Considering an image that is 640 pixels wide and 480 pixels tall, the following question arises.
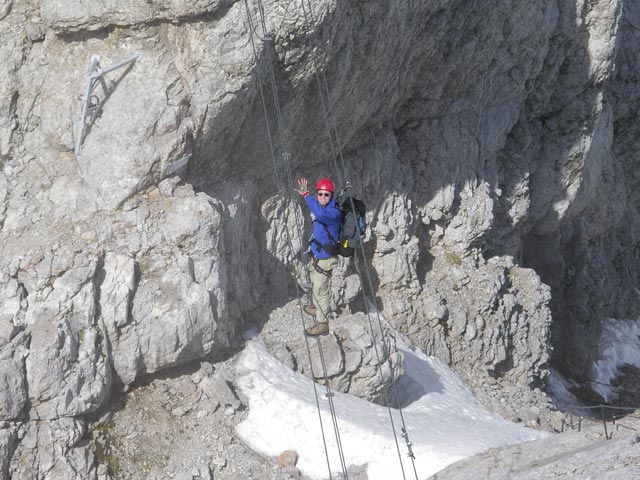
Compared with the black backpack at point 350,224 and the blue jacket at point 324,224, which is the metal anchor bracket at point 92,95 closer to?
the blue jacket at point 324,224

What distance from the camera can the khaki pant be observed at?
53.3ft

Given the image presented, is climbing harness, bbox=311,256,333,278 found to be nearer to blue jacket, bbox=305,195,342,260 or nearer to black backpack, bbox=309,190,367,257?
blue jacket, bbox=305,195,342,260

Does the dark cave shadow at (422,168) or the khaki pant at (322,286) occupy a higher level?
the dark cave shadow at (422,168)

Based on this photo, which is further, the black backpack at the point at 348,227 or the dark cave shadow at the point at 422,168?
the dark cave shadow at the point at 422,168

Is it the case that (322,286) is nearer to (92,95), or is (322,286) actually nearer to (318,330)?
(318,330)

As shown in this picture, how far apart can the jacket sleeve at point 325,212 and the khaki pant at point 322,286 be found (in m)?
1.05

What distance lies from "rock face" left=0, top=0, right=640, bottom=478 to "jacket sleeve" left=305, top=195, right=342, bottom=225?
1.36 metres

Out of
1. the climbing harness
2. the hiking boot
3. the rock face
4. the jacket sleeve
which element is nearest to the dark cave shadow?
the rock face

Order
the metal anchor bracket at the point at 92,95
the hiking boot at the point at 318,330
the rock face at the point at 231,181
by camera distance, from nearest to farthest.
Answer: the rock face at the point at 231,181 → the metal anchor bracket at the point at 92,95 → the hiking boot at the point at 318,330

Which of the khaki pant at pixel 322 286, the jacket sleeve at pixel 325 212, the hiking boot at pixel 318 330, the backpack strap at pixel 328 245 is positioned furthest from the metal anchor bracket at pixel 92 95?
the hiking boot at pixel 318 330

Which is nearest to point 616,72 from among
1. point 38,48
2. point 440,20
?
point 440,20

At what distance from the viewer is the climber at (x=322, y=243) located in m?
15.1

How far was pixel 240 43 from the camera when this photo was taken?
1581 cm

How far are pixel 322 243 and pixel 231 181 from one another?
3.91 metres
